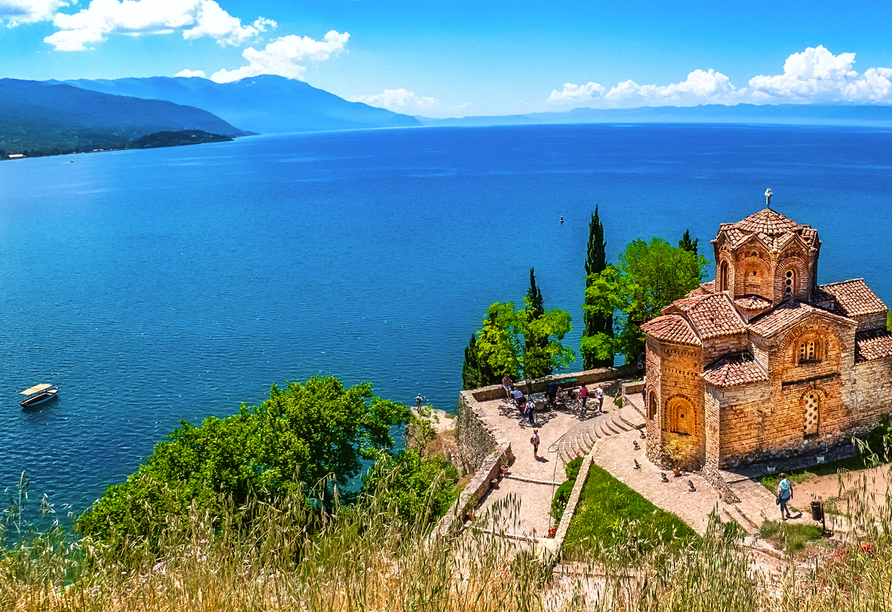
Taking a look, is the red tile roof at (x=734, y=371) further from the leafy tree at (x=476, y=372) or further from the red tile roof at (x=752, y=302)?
the leafy tree at (x=476, y=372)

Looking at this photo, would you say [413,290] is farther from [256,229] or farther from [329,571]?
[329,571]

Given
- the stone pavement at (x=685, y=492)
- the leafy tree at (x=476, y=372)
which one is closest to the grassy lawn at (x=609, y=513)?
the stone pavement at (x=685, y=492)

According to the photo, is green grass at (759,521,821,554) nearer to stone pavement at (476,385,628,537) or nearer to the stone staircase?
stone pavement at (476,385,628,537)

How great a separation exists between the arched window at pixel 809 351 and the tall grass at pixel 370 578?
1855 cm

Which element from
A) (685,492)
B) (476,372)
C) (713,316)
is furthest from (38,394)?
(713,316)

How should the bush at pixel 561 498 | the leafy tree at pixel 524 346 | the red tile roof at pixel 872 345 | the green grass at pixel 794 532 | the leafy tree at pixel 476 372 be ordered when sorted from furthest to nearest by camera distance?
the leafy tree at pixel 476 372
the leafy tree at pixel 524 346
the red tile roof at pixel 872 345
the bush at pixel 561 498
the green grass at pixel 794 532

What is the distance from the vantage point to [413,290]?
69125 mm

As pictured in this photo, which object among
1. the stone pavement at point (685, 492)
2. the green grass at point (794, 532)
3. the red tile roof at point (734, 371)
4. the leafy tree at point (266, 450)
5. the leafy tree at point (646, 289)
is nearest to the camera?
the green grass at point (794, 532)

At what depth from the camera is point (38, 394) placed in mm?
45531

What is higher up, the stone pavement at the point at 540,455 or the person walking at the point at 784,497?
the person walking at the point at 784,497

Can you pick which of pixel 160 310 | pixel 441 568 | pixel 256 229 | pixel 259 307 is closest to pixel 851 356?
pixel 441 568

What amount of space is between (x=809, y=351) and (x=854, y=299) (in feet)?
11.1

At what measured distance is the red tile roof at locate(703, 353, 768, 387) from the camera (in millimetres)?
24938

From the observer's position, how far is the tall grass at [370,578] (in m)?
7.40
